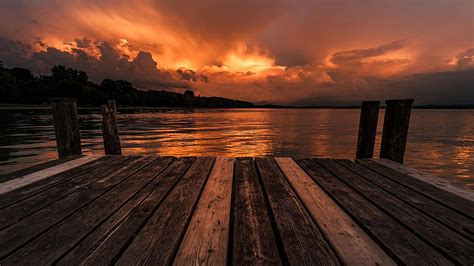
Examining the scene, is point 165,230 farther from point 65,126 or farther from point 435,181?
point 65,126

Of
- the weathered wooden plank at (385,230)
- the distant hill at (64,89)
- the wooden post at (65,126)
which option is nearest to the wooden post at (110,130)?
the wooden post at (65,126)

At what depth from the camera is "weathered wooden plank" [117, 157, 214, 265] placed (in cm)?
161

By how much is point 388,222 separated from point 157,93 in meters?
140

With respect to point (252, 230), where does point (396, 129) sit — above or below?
above

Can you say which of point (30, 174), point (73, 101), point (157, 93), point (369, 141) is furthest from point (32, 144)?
point (157, 93)

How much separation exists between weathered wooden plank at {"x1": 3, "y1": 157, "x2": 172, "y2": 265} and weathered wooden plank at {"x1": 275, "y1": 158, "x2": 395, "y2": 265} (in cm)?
209

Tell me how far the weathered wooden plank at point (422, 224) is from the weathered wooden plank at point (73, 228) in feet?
9.50

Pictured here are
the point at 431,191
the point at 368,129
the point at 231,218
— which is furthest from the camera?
the point at 368,129

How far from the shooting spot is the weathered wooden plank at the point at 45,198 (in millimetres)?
2252

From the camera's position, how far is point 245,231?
1.96 m

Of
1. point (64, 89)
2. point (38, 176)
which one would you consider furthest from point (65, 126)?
point (64, 89)

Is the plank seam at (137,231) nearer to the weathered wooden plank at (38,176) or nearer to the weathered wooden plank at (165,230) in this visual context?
the weathered wooden plank at (165,230)

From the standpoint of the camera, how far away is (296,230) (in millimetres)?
1974

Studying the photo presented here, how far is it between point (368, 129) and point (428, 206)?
2.83m
